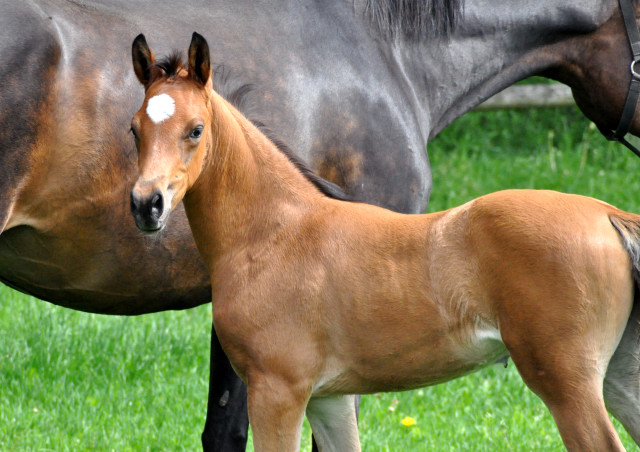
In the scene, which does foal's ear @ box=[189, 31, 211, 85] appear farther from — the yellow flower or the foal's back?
the yellow flower

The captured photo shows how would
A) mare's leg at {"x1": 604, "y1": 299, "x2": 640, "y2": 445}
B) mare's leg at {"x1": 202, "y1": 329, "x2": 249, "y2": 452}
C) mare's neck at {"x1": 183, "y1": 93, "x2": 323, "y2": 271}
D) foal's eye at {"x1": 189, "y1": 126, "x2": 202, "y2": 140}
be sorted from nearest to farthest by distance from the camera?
foal's eye at {"x1": 189, "y1": 126, "x2": 202, "y2": 140}, mare's leg at {"x1": 604, "y1": 299, "x2": 640, "y2": 445}, mare's neck at {"x1": 183, "y1": 93, "x2": 323, "y2": 271}, mare's leg at {"x1": 202, "y1": 329, "x2": 249, "y2": 452}

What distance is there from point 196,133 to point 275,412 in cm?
89

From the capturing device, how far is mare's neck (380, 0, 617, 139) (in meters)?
3.98

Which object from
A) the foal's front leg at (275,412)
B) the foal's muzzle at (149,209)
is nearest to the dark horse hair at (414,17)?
the foal's muzzle at (149,209)

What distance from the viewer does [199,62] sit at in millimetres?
2773

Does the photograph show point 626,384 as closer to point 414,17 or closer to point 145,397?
point 414,17

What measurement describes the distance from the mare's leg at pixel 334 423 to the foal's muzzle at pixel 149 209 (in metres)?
0.92

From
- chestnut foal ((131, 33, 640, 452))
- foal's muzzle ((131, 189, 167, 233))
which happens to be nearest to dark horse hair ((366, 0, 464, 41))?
chestnut foal ((131, 33, 640, 452))

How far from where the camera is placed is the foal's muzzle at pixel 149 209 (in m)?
2.55

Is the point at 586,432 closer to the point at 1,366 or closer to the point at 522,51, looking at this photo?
the point at 522,51

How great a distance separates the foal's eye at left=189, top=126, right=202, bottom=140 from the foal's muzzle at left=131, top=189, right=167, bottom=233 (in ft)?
0.77

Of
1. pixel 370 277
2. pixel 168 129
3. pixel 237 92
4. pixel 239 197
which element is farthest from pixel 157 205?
pixel 237 92

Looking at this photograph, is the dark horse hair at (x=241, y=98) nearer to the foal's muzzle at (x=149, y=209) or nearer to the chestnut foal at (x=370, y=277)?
the chestnut foal at (x=370, y=277)

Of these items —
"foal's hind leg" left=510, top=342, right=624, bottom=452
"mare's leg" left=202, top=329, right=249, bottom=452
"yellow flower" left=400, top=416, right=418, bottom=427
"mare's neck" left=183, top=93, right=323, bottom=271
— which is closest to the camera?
"foal's hind leg" left=510, top=342, right=624, bottom=452
